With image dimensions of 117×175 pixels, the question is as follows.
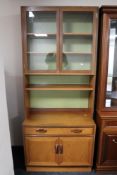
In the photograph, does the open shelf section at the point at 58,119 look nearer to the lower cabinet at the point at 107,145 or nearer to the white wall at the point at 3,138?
the lower cabinet at the point at 107,145

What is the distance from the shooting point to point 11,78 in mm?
2512

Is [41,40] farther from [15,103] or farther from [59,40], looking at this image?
[15,103]

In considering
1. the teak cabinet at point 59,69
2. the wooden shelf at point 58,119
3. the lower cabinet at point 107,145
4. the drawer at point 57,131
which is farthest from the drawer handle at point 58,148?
the lower cabinet at point 107,145

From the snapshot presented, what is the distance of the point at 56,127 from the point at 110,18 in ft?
4.91

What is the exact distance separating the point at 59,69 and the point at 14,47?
80 centimetres

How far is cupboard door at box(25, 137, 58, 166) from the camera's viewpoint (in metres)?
2.14

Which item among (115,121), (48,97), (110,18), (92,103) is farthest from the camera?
(48,97)

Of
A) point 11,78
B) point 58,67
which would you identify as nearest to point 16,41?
point 11,78

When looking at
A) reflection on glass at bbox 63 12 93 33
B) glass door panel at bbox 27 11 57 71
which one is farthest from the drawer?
reflection on glass at bbox 63 12 93 33

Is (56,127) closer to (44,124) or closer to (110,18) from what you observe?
(44,124)

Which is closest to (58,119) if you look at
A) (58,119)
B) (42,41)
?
(58,119)

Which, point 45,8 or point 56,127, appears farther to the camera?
point 56,127

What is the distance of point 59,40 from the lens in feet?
6.75

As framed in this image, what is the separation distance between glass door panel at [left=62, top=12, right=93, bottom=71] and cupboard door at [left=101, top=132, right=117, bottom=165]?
94 centimetres
